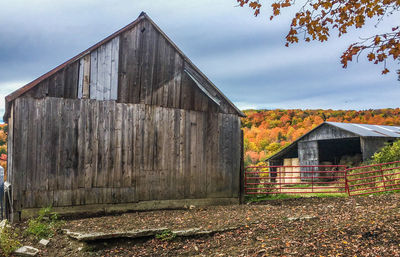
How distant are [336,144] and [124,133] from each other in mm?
20841

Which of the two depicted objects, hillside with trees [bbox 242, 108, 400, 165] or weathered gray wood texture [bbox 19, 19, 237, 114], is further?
hillside with trees [bbox 242, 108, 400, 165]

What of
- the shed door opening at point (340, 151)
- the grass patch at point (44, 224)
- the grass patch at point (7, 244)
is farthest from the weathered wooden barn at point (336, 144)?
the grass patch at point (7, 244)

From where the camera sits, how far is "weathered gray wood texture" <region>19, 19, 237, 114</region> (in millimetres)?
10422

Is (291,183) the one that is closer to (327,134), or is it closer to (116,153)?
(116,153)

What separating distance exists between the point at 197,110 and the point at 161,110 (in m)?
1.37

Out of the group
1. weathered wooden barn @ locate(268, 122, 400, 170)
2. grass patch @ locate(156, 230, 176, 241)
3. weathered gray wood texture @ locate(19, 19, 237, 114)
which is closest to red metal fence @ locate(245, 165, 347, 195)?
weathered wooden barn @ locate(268, 122, 400, 170)

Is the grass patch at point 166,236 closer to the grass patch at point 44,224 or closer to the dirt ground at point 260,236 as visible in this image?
the dirt ground at point 260,236

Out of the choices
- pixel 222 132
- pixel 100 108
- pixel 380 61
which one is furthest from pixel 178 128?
pixel 380 61

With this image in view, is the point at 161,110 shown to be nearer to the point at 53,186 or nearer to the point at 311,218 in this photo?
the point at 53,186

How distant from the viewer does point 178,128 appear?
1191 centimetres

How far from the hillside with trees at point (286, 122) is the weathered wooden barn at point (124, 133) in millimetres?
36376

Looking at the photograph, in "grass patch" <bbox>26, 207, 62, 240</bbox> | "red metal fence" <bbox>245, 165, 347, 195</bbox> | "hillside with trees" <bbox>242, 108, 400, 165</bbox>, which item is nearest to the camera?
"grass patch" <bbox>26, 207, 62, 240</bbox>

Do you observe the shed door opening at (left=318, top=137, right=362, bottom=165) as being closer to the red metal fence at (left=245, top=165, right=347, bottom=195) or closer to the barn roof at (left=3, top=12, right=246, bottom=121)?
the red metal fence at (left=245, top=165, right=347, bottom=195)

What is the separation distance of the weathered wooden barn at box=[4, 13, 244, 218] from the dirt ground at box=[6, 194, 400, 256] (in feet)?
4.07
